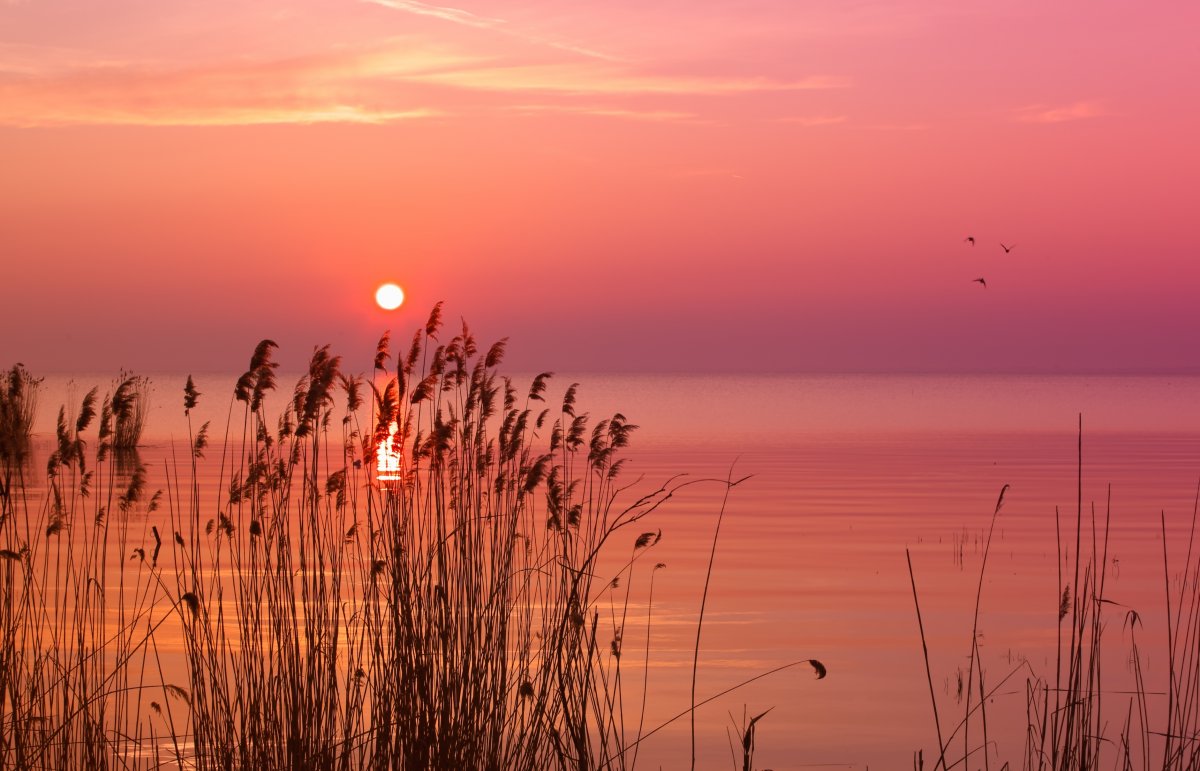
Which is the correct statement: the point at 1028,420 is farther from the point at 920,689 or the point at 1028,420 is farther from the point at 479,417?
the point at 479,417

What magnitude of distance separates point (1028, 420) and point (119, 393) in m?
41.6

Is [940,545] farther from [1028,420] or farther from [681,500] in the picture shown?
[1028,420]

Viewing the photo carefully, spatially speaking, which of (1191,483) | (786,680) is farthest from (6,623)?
(1191,483)

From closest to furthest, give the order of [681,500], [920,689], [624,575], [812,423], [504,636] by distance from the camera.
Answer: [504,636] → [920,689] → [624,575] → [681,500] → [812,423]

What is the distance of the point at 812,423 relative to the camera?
4175 cm

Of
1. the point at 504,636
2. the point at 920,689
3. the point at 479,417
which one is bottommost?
the point at 920,689

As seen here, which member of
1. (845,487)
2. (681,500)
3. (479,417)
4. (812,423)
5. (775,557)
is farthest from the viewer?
(812,423)

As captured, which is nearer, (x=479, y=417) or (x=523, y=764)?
(x=523, y=764)

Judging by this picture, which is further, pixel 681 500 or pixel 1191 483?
pixel 1191 483

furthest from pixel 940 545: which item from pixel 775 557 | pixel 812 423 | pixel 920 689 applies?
pixel 812 423

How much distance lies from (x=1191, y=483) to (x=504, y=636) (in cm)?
1812

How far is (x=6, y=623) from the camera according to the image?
4660 mm

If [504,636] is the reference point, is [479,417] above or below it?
above

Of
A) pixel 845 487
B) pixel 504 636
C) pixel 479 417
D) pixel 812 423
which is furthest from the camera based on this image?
pixel 812 423
